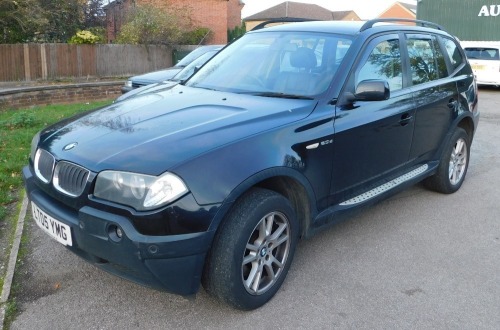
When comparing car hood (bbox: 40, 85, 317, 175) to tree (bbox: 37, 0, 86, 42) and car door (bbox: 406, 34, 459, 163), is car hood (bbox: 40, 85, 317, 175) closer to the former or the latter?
car door (bbox: 406, 34, 459, 163)

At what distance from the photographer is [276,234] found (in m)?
3.14

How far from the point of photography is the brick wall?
10.6 metres

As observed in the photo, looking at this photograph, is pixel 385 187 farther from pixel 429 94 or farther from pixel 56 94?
pixel 56 94

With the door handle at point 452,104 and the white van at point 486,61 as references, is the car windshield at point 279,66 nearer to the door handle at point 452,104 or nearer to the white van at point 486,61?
the door handle at point 452,104

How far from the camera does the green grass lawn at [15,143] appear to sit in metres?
5.09

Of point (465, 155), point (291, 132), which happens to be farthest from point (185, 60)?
point (291, 132)

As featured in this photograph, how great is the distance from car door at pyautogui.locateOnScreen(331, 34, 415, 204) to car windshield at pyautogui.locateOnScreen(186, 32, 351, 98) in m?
0.23

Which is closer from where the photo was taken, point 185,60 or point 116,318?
point 116,318

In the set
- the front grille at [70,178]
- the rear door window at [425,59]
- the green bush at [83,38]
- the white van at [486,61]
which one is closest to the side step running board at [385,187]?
the rear door window at [425,59]

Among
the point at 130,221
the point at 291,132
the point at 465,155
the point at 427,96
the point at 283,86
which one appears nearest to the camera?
the point at 130,221

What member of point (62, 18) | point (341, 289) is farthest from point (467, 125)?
point (62, 18)

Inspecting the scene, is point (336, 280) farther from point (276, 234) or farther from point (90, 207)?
point (90, 207)

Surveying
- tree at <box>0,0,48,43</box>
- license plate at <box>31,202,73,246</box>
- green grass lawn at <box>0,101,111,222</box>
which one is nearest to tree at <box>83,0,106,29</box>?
tree at <box>0,0,48,43</box>

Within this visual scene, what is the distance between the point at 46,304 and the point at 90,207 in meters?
0.89
